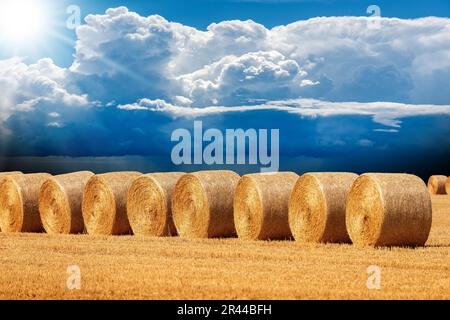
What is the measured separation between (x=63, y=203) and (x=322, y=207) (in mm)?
7360

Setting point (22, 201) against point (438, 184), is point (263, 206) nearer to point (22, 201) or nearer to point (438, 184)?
point (22, 201)

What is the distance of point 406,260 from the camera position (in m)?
14.3

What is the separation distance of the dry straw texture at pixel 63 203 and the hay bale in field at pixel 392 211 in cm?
799

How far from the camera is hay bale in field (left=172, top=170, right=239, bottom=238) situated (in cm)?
1916

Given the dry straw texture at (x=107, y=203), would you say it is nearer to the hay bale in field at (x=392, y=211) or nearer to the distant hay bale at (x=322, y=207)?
the distant hay bale at (x=322, y=207)

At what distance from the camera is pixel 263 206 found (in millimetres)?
18250

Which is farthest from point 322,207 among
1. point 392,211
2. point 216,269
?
point 216,269

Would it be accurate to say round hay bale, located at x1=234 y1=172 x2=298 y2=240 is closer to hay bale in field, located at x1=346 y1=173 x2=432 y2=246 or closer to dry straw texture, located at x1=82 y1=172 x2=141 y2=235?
hay bale in field, located at x1=346 y1=173 x2=432 y2=246

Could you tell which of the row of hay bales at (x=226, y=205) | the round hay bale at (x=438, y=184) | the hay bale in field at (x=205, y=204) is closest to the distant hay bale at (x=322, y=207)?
the row of hay bales at (x=226, y=205)

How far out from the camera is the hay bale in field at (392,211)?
16109 mm

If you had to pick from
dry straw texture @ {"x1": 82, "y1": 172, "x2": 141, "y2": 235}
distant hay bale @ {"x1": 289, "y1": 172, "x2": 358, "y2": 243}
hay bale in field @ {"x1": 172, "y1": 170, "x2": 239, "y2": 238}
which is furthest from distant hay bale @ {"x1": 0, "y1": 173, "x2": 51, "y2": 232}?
distant hay bale @ {"x1": 289, "y1": 172, "x2": 358, "y2": 243}

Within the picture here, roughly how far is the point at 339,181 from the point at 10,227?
9.68m
